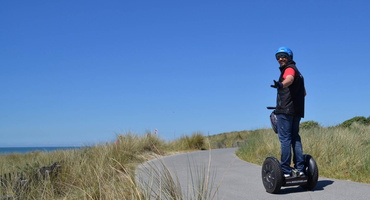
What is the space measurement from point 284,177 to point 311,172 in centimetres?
46

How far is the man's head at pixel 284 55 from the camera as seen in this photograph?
6.85 metres

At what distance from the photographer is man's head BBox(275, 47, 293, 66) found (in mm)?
6852

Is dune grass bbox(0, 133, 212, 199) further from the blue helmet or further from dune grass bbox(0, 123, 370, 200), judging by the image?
the blue helmet

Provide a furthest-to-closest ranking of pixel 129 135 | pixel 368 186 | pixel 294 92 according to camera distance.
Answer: pixel 129 135
pixel 368 186
pixel 294 92

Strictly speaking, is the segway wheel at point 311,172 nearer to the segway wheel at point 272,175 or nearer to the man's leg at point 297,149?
the man's leg at point 297,149

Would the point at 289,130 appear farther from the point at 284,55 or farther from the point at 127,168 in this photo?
the point at 127,168

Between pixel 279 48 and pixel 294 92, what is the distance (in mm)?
798

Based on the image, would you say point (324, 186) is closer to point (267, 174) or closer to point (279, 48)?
point (267, 174)

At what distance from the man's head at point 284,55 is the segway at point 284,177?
5.33 ft

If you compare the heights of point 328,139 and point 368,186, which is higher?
point 328,139

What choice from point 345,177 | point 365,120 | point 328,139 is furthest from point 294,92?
point 365,120

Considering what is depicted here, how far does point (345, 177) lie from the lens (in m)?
8.41

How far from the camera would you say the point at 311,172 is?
670 cm

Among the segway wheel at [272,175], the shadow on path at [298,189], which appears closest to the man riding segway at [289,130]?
the segway wheel at [272,175]
